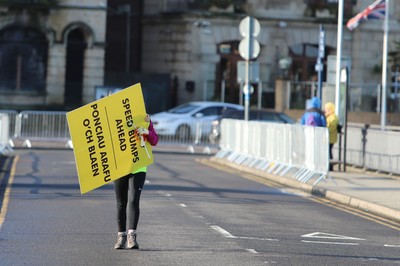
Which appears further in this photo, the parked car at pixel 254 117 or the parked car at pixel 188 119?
the parked car at pixel 188 119

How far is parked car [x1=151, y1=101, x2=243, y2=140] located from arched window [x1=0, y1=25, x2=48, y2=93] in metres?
7.23

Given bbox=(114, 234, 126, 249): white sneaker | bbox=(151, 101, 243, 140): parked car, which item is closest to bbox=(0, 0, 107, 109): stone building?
bbox=(151, 101, 243, 140): parked car

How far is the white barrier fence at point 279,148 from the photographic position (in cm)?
2402

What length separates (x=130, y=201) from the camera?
13148mm

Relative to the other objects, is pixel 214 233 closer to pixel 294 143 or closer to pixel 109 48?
pixel 294 143

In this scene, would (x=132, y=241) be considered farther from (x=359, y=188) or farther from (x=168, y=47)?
(x=168, y=47)

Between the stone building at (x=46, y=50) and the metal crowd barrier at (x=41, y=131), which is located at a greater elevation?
the stone building at (x=46, y=50)

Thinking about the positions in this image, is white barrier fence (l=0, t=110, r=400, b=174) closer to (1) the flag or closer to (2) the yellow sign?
(1) the flag

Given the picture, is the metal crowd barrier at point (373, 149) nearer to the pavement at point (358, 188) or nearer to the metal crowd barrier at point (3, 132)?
the pavement at point (358, 188)

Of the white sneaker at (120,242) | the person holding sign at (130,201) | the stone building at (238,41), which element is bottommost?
the white sneaker at (120,242)

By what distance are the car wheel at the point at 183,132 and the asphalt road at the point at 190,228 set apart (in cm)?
1697

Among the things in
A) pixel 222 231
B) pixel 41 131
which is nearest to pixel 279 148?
pixel 222 231

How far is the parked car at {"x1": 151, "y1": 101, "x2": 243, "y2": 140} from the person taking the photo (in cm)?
4159

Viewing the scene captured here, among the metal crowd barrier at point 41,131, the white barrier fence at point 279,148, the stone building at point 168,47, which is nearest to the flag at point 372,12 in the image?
the white barrier fence at point 279,148
